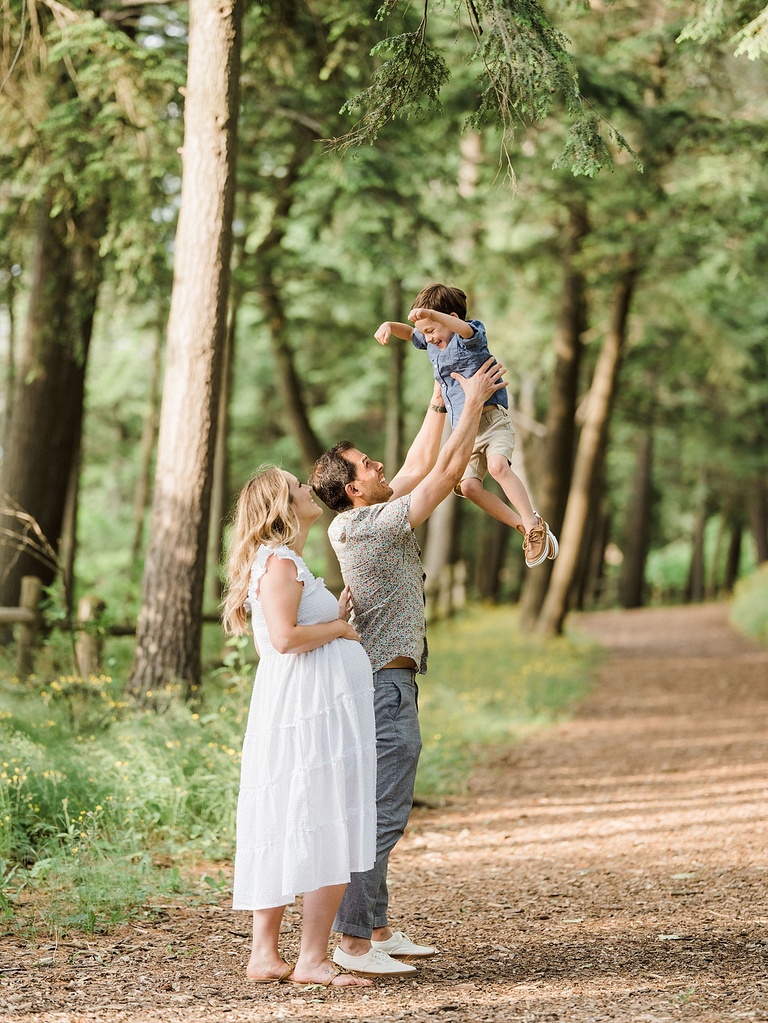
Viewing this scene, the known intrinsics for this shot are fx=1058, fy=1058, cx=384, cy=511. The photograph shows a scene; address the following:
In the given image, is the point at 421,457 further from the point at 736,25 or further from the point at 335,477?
the point at 736,25

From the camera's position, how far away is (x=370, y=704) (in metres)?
4.17

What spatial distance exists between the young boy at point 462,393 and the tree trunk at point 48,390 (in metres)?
6.12

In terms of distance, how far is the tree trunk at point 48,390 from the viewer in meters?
10.3

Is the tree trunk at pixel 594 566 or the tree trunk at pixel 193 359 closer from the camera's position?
the tree trunk at pixel 193 359

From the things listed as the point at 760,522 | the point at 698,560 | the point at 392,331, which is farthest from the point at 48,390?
Answer: the point at 698,560

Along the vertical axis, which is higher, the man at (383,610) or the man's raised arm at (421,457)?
the man's raised arm at (421,457)

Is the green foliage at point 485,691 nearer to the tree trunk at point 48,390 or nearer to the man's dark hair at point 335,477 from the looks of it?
the man's dark hair at point 335,477

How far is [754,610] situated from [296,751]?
64.9 ft

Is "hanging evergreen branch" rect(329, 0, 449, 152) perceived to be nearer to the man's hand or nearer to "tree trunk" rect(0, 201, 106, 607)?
the man's hand

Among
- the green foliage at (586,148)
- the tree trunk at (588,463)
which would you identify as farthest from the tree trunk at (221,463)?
the green foliage at (586,148)

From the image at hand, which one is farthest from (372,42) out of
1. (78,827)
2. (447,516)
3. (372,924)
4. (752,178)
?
(447,516)

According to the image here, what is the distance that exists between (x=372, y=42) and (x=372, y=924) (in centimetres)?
756

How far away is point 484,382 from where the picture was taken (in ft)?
14.6

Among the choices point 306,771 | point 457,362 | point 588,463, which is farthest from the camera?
point 588,463
